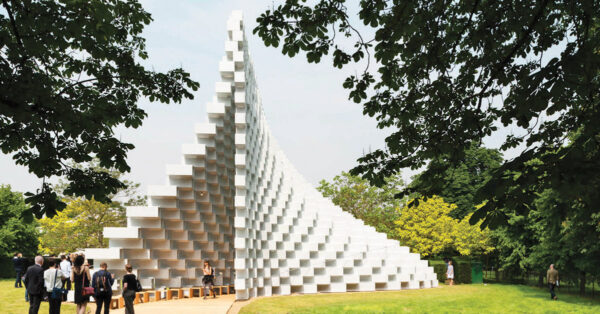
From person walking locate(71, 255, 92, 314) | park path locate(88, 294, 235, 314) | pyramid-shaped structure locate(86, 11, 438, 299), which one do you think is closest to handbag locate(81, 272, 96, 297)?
person walking locate(71, 255, 92, 314)

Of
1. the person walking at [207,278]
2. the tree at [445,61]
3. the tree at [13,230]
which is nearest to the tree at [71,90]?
the tree at [445,61]

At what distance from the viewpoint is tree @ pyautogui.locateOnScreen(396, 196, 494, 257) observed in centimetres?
3269

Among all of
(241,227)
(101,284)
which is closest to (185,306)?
(241,227)

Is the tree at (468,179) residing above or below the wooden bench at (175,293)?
above

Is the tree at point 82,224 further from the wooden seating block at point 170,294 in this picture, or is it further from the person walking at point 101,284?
the person walking at point 101,284

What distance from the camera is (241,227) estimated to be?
48.5 ft

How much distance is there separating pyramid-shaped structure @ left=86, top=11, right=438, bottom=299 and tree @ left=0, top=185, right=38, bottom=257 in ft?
80.2

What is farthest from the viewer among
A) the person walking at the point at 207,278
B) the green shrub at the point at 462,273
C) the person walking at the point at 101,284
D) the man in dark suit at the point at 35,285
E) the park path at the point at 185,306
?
the green shrub at the point at 462,273

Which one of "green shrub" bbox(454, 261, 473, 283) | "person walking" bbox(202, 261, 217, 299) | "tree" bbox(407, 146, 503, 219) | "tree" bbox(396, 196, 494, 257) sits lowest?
"green shrub" bbox(454, 261, 473, 283)

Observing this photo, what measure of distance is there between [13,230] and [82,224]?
11.5 metres

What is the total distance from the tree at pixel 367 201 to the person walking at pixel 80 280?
93.7ft

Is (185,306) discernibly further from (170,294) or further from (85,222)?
(85,222)

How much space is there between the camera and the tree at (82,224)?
29750mm

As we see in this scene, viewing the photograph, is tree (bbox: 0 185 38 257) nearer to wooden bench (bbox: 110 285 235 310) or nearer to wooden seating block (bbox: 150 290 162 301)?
wooden bench (bbox: 110 285 235 310)
